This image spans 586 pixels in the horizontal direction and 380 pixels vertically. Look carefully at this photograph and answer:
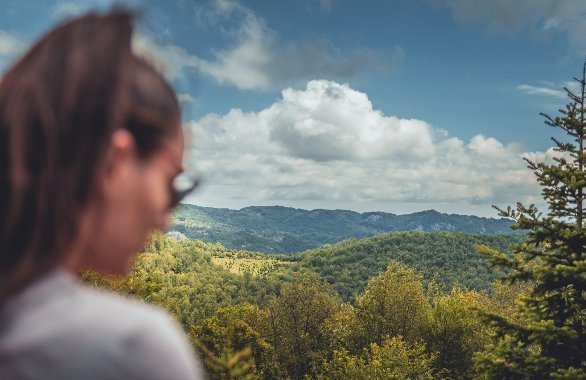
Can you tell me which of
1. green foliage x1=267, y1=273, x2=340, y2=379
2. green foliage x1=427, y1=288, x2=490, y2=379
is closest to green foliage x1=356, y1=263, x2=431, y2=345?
green foliage x1=427, y1=288, x2=490, y2=379

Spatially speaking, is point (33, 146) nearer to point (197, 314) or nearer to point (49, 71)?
point (49, 71)

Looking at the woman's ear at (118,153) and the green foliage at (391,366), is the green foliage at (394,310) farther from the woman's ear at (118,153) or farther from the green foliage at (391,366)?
the woman's ear at (118,153)

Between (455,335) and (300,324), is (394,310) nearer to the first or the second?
(455,335)

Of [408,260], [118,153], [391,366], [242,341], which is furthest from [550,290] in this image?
[408,260]

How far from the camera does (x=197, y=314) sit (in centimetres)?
8006

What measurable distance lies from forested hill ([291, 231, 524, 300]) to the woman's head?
106 meters

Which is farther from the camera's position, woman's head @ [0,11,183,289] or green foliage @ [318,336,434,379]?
green foliage @ [318,336,434,379]

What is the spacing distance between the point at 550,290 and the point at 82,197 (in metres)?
14.0

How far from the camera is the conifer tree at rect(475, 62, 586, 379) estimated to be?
11656 millimetres

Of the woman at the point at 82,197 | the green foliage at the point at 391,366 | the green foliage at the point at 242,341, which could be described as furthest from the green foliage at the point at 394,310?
the woman at the point at 82,197

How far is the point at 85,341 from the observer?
672 mm

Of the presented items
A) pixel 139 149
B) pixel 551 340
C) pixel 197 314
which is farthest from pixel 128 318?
pixel 197 314

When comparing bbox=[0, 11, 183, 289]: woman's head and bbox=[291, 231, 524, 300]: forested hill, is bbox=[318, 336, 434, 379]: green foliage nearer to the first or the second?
bbox=[0, 11, 183, 289]: woman's head

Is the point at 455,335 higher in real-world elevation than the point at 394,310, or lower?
lower
